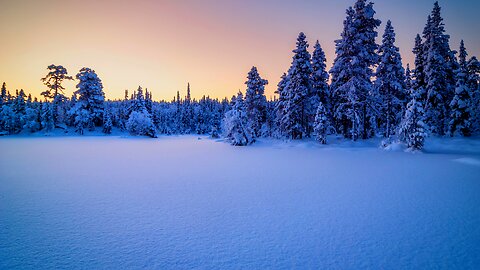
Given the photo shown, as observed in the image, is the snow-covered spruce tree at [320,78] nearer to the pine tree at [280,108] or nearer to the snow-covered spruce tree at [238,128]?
the pine tree at [280,108]

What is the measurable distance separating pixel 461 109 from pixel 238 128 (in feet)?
91.7

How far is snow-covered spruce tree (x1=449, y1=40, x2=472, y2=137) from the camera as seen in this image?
30.5 m

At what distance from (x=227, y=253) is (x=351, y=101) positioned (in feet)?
88.4

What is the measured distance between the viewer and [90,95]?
184 feet

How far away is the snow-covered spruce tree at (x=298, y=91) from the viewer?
3281 centimetres

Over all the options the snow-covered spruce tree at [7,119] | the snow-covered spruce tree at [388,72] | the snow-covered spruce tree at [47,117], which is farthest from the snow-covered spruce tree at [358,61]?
the snow-covered spruce tree at [7,119]

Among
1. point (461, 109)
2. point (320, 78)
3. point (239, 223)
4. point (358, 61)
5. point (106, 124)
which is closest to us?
point (239, 223)

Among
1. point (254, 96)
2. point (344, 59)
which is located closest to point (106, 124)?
point (254, 96)

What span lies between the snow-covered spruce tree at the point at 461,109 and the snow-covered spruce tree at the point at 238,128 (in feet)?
84.1

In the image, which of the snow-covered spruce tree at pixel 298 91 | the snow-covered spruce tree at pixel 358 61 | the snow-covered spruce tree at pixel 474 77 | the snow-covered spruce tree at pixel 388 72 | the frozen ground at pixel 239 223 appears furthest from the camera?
the snow-covered spruce tree at pixel 474 77

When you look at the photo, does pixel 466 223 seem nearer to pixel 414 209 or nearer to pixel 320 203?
pixel 414 209

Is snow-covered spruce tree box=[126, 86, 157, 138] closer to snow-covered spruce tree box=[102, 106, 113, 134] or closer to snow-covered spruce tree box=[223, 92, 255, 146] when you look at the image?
snow-covered spruce tree box=[102, 106, 113, 134]

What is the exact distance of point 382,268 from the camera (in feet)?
11.3

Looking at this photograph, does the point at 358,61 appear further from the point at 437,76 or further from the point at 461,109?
the point at 461,109
